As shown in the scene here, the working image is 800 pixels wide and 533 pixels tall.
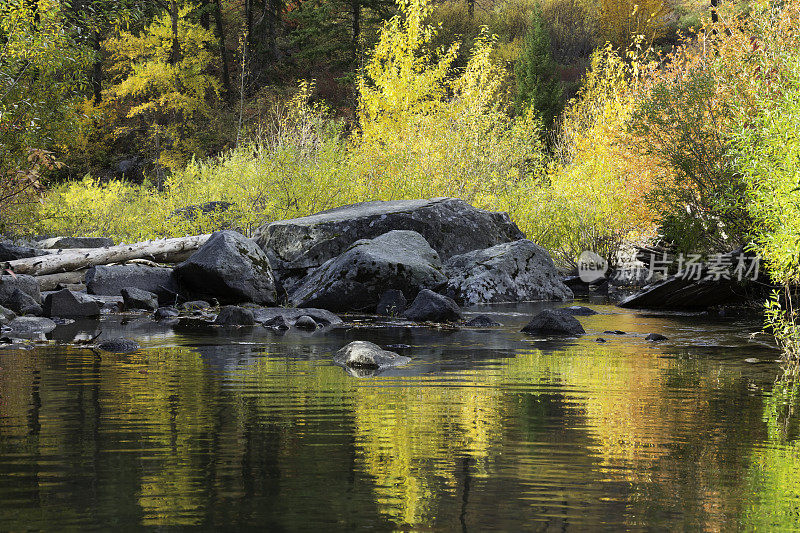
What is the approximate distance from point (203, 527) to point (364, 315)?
1245cm

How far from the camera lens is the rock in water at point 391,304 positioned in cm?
1617

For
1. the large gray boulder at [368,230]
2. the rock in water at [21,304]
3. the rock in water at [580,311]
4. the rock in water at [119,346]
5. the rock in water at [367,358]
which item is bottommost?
the rock in water at [367,358]

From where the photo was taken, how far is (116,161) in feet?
156

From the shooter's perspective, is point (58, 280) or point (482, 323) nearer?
point (482, 323)

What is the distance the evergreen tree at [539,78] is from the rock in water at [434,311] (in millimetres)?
28186

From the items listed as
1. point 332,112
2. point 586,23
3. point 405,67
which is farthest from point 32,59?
point 586,23

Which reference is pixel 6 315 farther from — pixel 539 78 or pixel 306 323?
pixel 539 78

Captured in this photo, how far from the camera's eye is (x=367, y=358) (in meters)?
9.52

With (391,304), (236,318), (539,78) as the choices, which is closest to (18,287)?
(236,318)

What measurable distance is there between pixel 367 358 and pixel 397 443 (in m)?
4.07

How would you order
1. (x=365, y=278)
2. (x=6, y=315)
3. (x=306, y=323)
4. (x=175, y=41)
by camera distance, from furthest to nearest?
(x=175, y=41)
(x=365, y=278)
(x=306, y=323)
(x=6, y=315)

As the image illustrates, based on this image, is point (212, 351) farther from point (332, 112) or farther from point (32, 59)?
point (332, 112)

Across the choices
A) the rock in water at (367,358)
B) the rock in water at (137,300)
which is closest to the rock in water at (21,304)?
the rock in water at (137,300)

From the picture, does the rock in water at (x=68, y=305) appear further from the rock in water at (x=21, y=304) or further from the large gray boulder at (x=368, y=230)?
the large gray boulder at (x=368, y=230)
